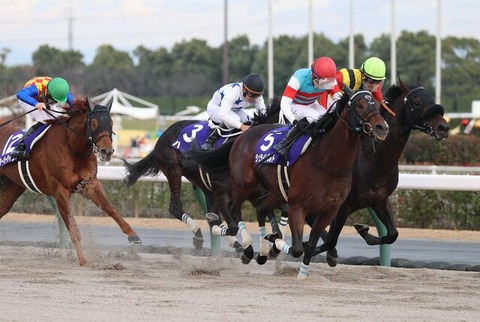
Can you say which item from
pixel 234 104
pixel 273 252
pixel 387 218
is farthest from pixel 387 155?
pixel 234 104

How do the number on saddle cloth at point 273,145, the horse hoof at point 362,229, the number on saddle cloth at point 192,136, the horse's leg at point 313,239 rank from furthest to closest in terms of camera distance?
1. the number on saddle cloth at point 192,136
2. the horse hoof at point 362,229
3. the number on saddle cloth at point 273,145
4. the horse's leg at point 313,239

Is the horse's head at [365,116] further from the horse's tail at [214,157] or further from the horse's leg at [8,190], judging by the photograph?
the horse's leg at [8,190]

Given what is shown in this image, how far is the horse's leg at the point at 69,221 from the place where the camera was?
31.5 feet

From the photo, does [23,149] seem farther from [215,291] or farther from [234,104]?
[215,291]

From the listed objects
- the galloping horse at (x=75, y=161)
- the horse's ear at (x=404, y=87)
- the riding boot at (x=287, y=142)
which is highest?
the horse's ear at (x=404, y=87)

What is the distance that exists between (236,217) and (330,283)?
4.29ft

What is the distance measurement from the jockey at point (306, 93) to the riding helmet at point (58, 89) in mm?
2223

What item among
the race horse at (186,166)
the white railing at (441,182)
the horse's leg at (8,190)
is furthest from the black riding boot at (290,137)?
the horse's leg at (8,190)

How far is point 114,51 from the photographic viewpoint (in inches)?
3194

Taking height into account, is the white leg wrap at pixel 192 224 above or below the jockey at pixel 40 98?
below

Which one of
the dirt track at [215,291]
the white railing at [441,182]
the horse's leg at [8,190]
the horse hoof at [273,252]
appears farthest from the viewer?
the horse's leg at [8,190]

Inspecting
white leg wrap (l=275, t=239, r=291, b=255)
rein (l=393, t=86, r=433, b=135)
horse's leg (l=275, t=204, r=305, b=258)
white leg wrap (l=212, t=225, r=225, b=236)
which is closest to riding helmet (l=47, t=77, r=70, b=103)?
white leg wrap (l=212, t=225, r=225, b=236)

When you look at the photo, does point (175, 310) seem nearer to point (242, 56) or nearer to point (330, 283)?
point (330, 283)

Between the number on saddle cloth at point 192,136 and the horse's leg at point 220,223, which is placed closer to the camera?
the horse's leg at point 220,223
